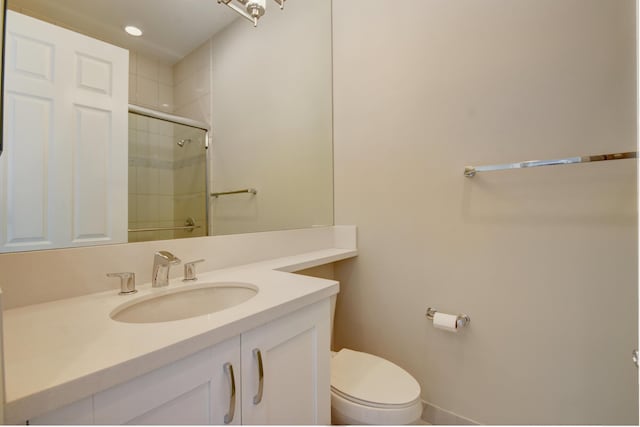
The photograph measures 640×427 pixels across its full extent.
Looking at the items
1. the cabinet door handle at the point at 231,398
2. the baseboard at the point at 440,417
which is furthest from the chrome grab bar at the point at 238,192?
the baseboard at the point at 440,417

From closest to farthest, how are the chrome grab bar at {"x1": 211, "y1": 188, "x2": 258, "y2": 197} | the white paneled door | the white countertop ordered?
the white countertop
the white paneled door
the chrome grab bar at {"x1": 211, "y1": 188, "x2": 258, "y2": 197}

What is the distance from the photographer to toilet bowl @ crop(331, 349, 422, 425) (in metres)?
0.96

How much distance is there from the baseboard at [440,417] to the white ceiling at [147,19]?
78.9 inches

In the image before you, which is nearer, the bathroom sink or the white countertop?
the white countertop

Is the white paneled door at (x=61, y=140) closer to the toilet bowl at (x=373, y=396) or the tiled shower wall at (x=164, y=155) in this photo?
the tiled shower wall at (x=164, y=155)

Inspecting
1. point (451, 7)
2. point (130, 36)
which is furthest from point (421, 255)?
point (130, 36)

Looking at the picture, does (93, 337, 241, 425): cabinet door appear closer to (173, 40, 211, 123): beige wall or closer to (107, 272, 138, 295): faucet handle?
(107, 272, 138, 295): faucet handle

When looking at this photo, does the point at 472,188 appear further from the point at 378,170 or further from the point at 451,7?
the point at 451,7

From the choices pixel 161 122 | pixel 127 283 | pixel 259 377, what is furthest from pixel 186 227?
pixel 259 377

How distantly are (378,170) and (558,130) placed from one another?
2.48 ft

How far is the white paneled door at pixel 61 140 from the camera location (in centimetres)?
83

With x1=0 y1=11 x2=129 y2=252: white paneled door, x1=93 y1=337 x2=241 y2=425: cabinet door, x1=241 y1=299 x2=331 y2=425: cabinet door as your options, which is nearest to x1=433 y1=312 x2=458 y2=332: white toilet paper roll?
x1=241 y1=299 x2=331 y2=425: cabinet door

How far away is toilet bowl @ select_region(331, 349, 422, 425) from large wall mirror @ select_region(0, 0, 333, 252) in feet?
2.58

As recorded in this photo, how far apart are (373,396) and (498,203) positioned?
3.04ft
